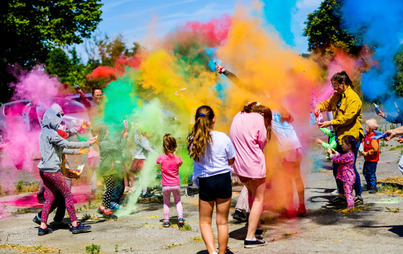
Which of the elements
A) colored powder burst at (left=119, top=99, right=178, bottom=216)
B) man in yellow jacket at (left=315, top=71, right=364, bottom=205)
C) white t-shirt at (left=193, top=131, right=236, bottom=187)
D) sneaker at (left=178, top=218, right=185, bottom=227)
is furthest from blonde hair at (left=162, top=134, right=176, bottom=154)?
man in yellow jacket at (left=315, top=71, right=364, bottom=205)

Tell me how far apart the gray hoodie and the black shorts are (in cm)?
256

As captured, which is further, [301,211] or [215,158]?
[301,211]

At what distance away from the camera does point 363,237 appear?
5.00 meters

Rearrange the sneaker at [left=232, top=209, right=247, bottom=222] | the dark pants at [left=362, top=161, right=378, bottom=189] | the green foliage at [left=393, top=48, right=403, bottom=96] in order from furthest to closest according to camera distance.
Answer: the dark pants at [left=362, top=161, right=378, bottom=189] < the green foliage at [left=393, top=48, right=403, bottom=96] < the sneaker at [left=232, top=209, right=247, bottom=222]

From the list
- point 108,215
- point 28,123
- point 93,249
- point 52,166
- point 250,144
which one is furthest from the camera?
point 28,123

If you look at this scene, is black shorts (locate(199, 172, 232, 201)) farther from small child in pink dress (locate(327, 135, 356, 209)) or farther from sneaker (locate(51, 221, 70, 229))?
sneaker (locate(51, 221, 70, 229))

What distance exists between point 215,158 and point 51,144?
2817 mm

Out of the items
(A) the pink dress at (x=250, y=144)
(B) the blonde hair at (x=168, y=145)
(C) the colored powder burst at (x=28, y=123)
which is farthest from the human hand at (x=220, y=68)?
(C) the colored powder burst at (x=28, y=123)

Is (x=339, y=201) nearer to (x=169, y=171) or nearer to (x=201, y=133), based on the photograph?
(x=169, y=171)

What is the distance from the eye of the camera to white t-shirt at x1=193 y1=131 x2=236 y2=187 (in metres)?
4.63

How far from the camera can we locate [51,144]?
6.29 metres

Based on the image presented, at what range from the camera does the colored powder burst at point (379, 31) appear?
6355 millimetres

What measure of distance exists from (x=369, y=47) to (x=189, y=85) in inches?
124

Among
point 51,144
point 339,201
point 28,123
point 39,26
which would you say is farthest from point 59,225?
point 39,26
